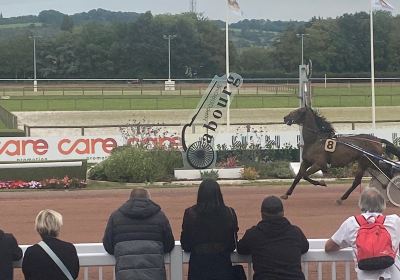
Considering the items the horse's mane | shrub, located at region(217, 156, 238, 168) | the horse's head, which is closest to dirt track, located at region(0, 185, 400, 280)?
the horse's mane

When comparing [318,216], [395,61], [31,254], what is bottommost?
[318,216]

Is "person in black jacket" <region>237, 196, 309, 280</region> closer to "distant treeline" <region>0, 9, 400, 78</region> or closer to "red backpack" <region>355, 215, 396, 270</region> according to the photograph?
"red backpack" <region>355, 215, 396, 270</region>

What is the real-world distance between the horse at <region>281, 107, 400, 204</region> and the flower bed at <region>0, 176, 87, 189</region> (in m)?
6.56

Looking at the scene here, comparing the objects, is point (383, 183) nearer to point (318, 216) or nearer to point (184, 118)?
point (318, 216)

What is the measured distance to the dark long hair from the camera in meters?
5.46

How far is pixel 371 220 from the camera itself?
5285 millimetres

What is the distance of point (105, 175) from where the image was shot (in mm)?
20344

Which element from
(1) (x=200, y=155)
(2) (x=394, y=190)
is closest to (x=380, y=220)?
(2) (x=394, y=190)

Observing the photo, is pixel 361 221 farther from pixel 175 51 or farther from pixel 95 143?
pixel 175 51

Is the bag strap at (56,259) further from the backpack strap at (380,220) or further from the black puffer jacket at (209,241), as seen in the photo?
the backpack strap at (380,220)

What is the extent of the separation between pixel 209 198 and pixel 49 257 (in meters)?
1.24

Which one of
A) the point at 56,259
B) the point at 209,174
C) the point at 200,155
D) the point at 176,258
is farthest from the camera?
the point at 200,155

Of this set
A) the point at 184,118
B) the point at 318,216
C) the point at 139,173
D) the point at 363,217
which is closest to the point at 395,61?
the point at 184,118

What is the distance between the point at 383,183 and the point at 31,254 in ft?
31.9
